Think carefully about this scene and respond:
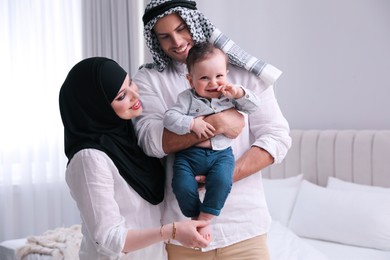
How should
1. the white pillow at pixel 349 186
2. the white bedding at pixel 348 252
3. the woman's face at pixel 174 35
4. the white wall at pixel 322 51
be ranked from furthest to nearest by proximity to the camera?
the white wall at pixel 322 51
the white pillow at pixel 349 186
the white bedding at pixel 348 252
the woman's face at pixel 174 35

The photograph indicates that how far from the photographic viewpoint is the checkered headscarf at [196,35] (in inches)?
59.5

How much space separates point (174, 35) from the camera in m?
1.50

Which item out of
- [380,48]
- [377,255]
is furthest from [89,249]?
[380,48]

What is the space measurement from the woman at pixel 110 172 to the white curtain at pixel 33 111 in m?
2.75

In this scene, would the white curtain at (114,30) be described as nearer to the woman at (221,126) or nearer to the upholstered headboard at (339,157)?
the upholstered headboard at (339,157)

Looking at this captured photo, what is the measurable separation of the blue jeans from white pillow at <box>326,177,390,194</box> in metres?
2.07

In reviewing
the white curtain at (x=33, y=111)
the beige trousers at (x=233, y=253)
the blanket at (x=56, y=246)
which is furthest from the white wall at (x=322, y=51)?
the beige trousers at (x=233, y=253)

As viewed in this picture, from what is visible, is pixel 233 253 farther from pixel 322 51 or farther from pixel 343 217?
pixel 322 51

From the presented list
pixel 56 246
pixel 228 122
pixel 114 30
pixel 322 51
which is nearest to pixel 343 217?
pixel 322 51


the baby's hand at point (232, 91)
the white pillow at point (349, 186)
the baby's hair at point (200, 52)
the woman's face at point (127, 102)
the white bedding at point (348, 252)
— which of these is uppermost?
the baby's hair at point (200, 52)

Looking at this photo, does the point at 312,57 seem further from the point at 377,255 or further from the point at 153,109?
the point at 153,109

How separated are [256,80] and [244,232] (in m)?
0.47

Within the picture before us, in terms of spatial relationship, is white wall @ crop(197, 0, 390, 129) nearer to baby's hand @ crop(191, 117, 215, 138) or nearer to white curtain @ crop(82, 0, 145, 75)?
white curtain @ crop(82, 0, 145, 75)

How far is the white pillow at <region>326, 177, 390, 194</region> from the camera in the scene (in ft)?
10.5
